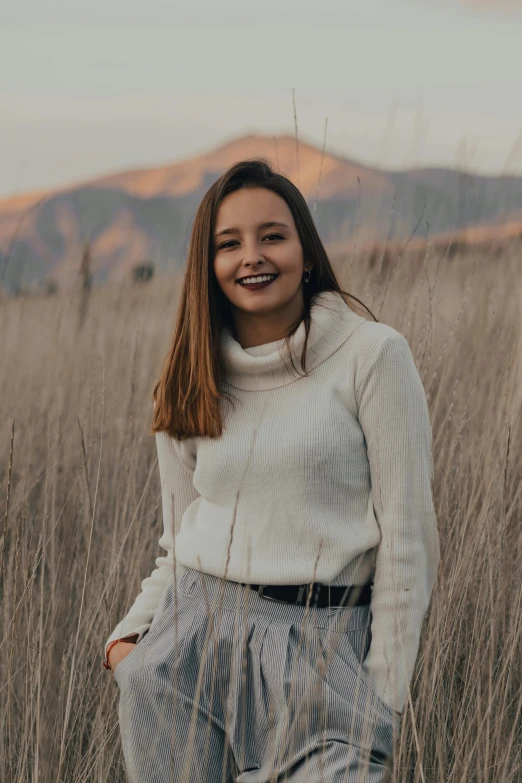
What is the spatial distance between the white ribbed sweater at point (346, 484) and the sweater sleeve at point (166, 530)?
14 centimetres

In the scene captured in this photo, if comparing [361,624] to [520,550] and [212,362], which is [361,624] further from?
[520,550]

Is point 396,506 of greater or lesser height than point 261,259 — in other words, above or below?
below

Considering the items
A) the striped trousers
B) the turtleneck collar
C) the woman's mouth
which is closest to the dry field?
the striped trousers

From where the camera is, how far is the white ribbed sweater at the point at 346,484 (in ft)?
4.08

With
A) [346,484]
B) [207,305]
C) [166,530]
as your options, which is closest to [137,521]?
[166,530]

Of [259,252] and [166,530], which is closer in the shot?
[259,252]

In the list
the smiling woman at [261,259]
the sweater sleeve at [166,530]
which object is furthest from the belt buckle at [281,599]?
the smiling woman at [261,259]

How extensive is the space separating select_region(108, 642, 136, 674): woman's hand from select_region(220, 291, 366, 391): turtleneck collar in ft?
1.46

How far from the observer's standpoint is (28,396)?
9.30 ft

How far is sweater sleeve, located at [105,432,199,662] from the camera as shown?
1.43m

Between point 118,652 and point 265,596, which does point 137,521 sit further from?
point 265,596

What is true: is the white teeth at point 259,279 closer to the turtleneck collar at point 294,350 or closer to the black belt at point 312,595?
the turtleneck collar at point 294,350

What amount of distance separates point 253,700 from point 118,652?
27 centimetres

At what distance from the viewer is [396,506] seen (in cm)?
124
